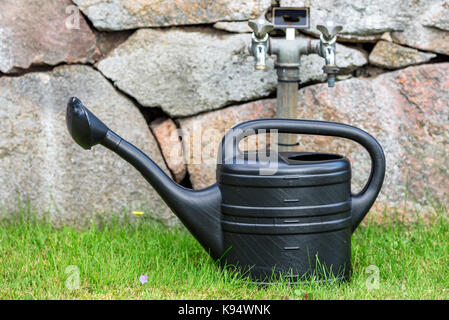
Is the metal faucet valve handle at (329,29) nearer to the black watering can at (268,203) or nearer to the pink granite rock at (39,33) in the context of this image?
the black watering can at (268,203)

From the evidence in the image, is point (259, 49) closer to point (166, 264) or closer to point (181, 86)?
point (181, 86)

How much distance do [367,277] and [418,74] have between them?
37.5 inches

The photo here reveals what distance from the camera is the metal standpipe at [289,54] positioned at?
7.25 ft

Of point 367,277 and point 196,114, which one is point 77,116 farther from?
point 367,277

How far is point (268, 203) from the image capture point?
1.81 metres

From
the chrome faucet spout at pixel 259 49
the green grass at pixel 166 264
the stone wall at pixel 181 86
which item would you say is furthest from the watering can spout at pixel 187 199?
the stone wall at pixel 181 86

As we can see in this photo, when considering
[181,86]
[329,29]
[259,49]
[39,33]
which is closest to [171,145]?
[181,86]

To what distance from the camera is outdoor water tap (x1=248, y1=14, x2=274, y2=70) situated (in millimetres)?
2178

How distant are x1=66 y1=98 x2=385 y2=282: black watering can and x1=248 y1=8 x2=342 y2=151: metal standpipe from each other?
0.45 m

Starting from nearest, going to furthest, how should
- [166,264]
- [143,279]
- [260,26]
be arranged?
1. [143,279]
2. [166,264]
3. [260,26]

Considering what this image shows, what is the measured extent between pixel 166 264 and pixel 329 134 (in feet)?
2.35

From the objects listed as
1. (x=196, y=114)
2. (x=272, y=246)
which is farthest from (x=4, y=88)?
(x=272, y=246)

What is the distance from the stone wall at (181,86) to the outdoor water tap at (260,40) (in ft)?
0.84

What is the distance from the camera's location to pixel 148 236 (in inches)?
94.9
